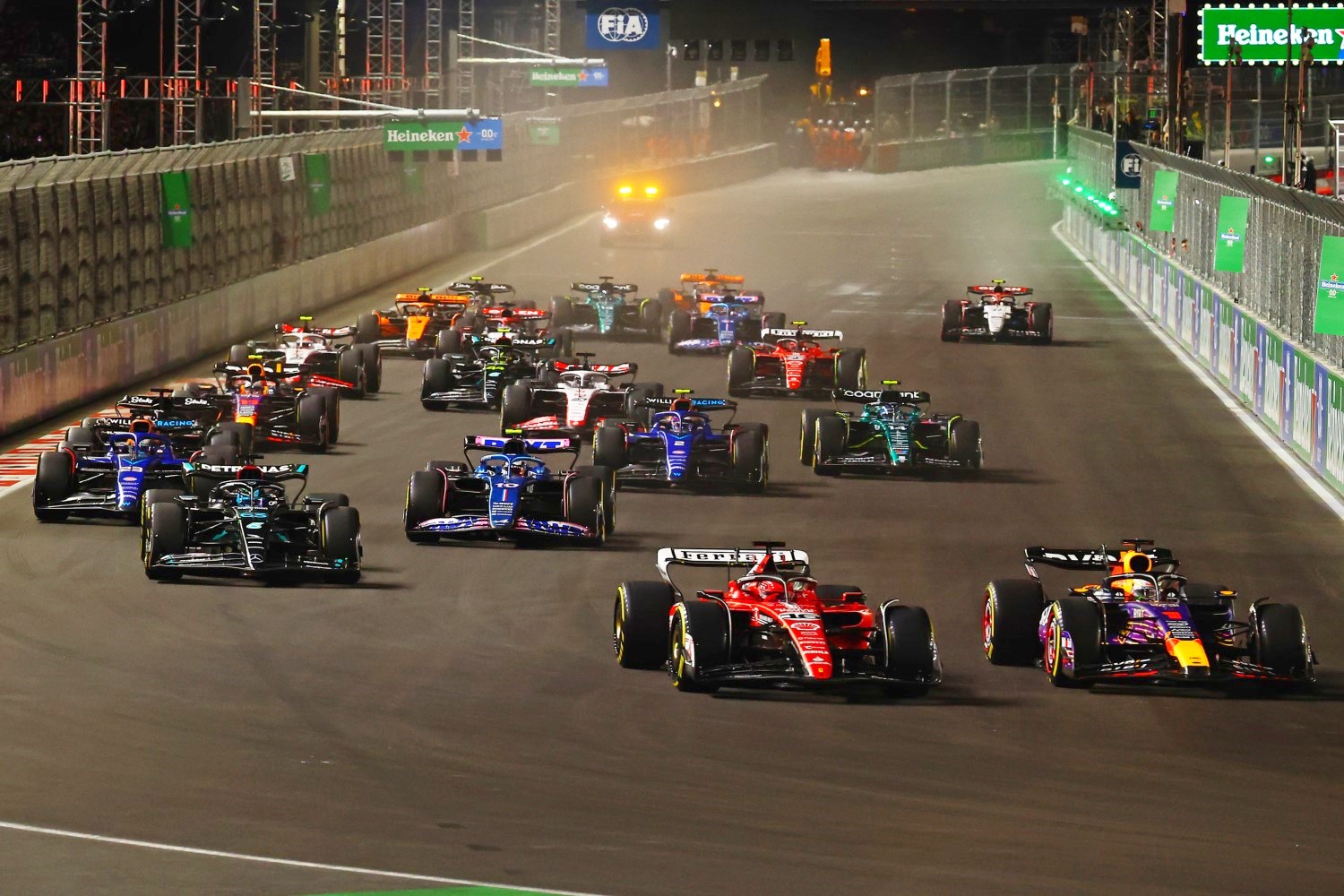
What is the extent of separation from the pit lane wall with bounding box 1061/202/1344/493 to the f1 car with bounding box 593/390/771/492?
6.26 metres

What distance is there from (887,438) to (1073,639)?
11.0 meters

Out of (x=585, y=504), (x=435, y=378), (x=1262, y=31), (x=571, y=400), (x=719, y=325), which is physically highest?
(x=1262, y=31)

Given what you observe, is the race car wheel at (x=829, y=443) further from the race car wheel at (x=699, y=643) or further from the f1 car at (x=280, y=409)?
the race car wheel at (x=699, y=643)

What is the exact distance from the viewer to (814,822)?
1234cm

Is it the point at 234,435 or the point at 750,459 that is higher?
the point at 234,435

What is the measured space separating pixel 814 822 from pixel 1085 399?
2290 cm

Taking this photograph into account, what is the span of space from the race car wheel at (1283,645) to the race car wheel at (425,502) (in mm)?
8302

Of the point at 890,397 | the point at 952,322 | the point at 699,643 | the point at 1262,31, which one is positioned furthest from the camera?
the point at 1262,31

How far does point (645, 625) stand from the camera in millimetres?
16266

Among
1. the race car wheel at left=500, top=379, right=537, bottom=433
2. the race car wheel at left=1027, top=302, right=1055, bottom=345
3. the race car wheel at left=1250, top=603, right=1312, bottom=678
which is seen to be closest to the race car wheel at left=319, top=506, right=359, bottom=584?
the race car wheel at left=1250, top=603, right=1312, bottom=678

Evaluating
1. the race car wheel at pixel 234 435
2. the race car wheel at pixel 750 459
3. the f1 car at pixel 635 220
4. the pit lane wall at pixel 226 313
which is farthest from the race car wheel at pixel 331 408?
the f1 car at pixel 635 220

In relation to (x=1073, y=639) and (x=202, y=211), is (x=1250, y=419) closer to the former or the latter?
(x=1073, y=639)

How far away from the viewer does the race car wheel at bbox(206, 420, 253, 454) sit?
24.8 metres

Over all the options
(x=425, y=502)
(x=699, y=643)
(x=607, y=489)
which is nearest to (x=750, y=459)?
(x=607, y=489)
